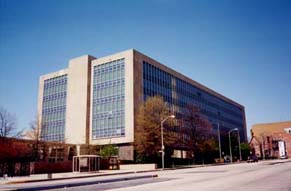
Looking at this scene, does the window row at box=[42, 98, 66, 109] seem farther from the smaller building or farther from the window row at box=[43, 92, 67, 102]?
the smaller building

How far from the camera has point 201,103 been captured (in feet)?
334

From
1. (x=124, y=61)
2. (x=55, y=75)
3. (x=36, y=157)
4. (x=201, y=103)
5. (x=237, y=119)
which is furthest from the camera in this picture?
(x=237, y=119)

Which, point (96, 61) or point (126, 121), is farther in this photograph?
point (96, 61)

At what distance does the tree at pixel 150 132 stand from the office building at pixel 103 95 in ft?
22.4

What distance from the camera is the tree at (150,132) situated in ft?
193

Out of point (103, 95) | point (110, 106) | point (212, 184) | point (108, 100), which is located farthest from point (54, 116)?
point (212, 184)

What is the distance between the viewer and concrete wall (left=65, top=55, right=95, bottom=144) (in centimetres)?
7519

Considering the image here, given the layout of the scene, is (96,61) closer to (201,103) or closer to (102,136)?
(102,136)

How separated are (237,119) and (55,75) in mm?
80298

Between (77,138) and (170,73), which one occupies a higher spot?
(170,73)

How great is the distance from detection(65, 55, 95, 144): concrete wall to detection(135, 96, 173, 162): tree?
749 inches

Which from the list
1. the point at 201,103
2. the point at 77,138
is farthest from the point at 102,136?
the point at 201,103

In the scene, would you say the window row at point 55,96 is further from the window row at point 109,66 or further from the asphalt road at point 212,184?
the asphalt road at point 212,184

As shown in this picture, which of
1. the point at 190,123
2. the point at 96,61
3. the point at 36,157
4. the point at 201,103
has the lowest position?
the point at 36,157
